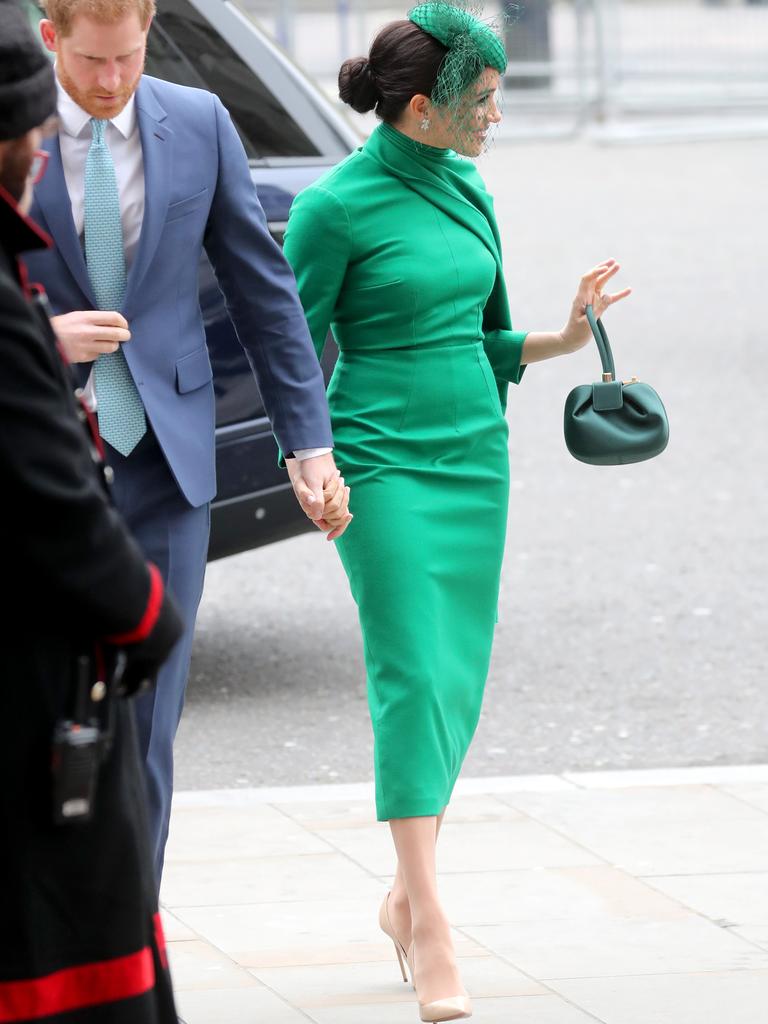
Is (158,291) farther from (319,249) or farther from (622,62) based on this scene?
(622,62)

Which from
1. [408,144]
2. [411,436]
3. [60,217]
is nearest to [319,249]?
[408,144]

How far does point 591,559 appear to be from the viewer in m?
7.94

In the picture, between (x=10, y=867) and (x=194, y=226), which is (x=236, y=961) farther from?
(x=10, y=867)

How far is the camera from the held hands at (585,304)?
161 inches

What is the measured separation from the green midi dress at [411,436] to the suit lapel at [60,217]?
1.79ft

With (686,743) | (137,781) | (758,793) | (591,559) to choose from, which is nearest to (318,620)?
(591,559)

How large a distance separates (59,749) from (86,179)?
1408mm

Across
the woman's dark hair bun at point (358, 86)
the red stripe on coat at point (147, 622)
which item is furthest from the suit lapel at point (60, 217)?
the red stripe on coat at point (147, 622)

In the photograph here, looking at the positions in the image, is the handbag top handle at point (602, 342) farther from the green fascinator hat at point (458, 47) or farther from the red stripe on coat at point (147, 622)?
the red stripe on coat at point (147, 622)

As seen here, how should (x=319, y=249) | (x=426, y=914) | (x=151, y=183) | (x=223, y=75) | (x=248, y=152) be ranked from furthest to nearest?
(x=223, y=75) < (x=248, y=152) < (x=319, y=249) < (x=426, y=914) < (x=151, y=183)

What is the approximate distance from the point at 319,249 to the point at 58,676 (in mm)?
1663

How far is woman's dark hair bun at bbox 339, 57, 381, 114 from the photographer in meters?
3.96

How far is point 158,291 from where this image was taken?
11.7 feet

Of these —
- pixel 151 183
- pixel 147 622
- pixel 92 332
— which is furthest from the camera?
pixel 151 183
